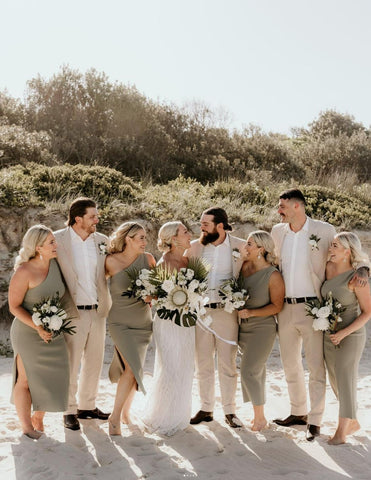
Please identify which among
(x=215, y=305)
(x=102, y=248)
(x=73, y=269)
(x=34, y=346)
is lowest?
(x=34, y=346)

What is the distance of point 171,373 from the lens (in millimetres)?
6445

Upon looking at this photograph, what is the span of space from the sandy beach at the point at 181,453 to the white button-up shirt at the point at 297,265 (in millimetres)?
1611

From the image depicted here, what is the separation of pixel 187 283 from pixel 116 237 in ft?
3.50

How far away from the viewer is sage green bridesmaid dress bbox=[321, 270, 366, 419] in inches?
240

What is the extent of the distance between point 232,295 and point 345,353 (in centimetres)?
138

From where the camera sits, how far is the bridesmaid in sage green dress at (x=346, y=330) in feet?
20.0

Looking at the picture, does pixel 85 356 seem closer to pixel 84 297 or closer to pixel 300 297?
pixel 84 297

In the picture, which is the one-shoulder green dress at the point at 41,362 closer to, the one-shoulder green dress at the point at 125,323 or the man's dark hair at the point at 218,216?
the one-shoulder green dress at the point at 125,323

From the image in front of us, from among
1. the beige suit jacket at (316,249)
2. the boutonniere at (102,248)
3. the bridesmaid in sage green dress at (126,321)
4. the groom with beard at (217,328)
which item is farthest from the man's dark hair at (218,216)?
the boutonniere at (102,248)

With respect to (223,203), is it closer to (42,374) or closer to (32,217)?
(32,217)

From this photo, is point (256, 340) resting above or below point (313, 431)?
above

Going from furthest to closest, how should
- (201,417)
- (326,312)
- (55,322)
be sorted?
(201,417) < (326,312) < (55,322)

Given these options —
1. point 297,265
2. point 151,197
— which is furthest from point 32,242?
point 151,197

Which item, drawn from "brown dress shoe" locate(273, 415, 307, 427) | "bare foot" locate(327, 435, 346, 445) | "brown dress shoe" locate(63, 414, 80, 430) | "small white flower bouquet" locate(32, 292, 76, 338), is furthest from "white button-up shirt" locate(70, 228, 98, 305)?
"bare foot" locate(327, 435, 346, 445)
